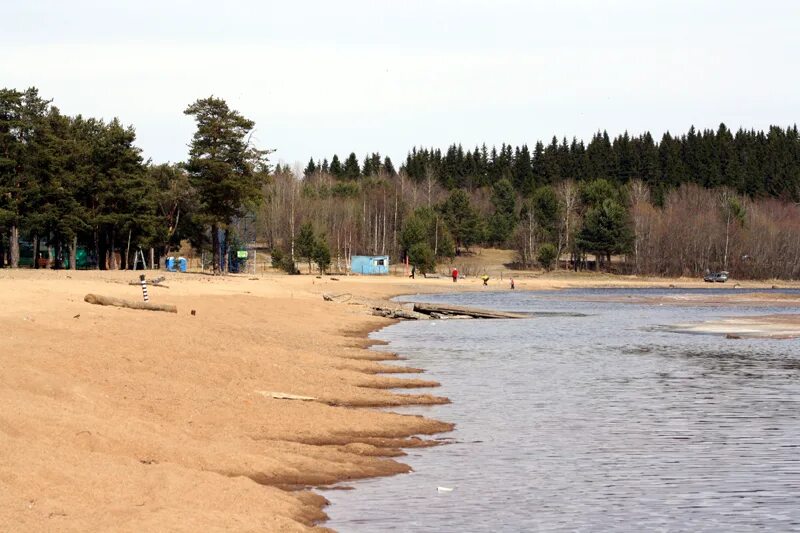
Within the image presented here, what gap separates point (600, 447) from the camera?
67.8ft

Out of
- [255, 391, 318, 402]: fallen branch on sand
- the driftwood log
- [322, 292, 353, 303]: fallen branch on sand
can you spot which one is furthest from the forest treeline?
[255, 391, 318, 402]: fallen branch on sand

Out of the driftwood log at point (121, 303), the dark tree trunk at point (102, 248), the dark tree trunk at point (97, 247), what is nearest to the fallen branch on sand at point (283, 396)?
the driftwood log at point (121, 303)

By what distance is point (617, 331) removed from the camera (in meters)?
55.2

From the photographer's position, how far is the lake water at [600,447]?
1526 cm

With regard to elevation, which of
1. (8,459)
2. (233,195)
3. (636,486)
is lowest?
(636,486)

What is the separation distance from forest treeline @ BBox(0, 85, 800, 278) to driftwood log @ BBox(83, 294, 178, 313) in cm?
4459

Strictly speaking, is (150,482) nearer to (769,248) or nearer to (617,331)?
(617,331)

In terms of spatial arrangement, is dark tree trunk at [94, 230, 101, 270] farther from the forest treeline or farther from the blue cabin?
the blue cabin

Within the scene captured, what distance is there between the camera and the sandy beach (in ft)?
41.1

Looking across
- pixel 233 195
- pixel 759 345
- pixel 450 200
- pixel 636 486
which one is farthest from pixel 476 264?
pixel 636 486

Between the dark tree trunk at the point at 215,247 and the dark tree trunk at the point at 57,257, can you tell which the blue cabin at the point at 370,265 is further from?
the dark tree trunk at the point at 57,257

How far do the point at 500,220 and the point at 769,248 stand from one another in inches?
1829

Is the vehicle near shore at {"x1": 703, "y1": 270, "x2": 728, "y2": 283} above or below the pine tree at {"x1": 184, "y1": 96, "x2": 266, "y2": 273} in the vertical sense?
below

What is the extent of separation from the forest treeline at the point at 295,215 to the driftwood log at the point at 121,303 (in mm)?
44593
